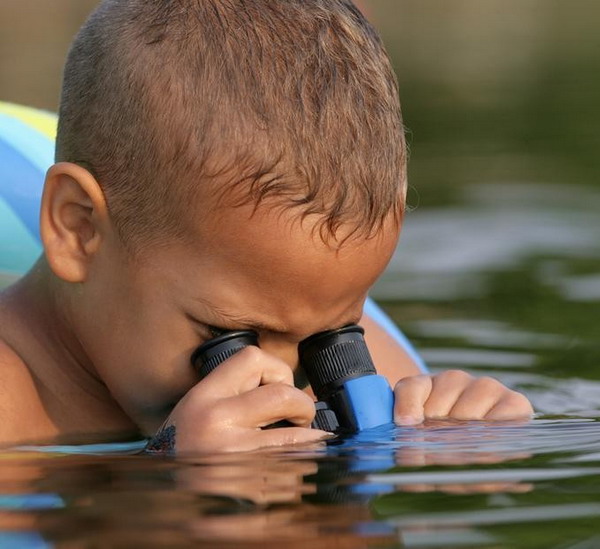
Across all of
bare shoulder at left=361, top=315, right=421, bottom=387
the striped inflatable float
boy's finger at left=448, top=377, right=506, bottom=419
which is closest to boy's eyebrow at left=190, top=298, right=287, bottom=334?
boy's finger at left=448, top=377, right=506, bottom=419

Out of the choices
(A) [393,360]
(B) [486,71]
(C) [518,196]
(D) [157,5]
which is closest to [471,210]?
(C) [518,196]

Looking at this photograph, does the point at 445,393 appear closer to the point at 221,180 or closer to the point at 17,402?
the point at 221,180

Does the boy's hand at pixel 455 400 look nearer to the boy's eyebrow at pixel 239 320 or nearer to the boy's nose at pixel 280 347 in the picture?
the boy's nose at pixel 280 347

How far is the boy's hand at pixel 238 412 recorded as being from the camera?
9.14ft

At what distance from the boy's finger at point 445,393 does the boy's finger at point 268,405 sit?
16.6 inches

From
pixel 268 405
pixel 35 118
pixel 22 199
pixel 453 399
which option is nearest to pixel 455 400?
pixel 453 399

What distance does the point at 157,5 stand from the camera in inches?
118

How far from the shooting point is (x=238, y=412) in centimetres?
281

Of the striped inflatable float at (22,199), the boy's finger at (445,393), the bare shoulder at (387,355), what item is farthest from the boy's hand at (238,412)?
the striped inflatable float at (22,199)

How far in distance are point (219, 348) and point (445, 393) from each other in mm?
562

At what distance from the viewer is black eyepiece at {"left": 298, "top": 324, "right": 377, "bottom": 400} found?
295cm

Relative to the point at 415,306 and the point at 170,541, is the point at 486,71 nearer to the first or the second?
the point at 415,306

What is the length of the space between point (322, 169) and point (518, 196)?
3.71 metres

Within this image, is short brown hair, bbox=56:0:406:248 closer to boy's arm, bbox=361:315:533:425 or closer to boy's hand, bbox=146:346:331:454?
boy's hand, bbox=146:346:331:454
